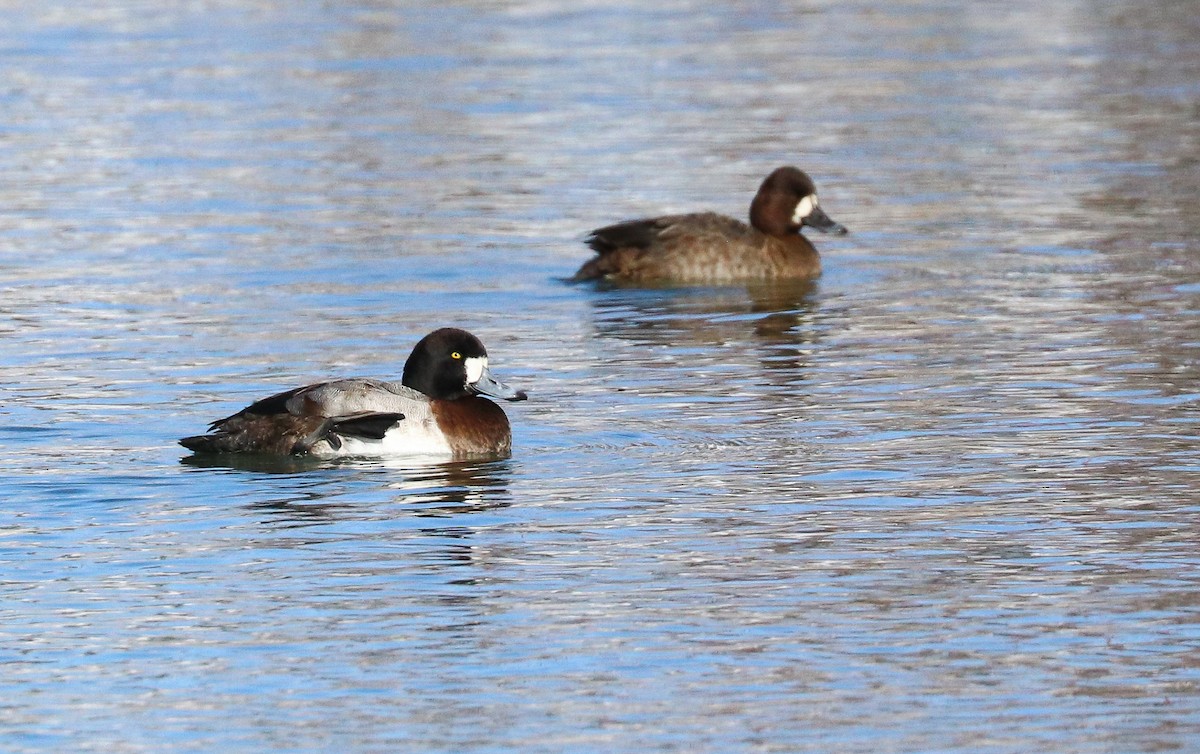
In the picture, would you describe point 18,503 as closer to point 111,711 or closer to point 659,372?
point 111,711

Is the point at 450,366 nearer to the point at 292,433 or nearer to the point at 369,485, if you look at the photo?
the point at 292,433

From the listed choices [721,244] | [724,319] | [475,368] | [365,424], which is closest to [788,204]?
[721,244]

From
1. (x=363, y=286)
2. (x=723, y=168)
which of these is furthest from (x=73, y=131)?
(x=363, y=286)

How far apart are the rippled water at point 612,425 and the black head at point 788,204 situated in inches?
20.0

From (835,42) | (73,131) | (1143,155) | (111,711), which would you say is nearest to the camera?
(111,711)

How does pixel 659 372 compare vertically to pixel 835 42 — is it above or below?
below

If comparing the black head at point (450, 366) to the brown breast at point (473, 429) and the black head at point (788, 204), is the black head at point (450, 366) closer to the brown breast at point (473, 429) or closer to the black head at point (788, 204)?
the brown breast at point (473, 429)

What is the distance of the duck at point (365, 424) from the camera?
12570 mm

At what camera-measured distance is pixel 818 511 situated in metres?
11.2

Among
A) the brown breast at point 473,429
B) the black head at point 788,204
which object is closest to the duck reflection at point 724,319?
the black head at point 788,204

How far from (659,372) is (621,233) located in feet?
13.5

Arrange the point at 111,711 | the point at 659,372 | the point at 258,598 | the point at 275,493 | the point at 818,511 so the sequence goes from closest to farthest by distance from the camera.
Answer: the point at 111,711, the point at 258,598, the point at 818,511, the point at 275,493, the point at 659,372

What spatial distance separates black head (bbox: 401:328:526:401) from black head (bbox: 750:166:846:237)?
25.0 ft

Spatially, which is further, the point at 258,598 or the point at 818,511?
the point at 818,511
